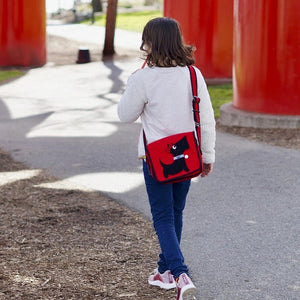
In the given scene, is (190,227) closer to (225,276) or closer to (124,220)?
(124,220)

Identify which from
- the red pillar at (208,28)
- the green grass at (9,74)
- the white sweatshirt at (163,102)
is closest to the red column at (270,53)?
the red pillar at (208,28)

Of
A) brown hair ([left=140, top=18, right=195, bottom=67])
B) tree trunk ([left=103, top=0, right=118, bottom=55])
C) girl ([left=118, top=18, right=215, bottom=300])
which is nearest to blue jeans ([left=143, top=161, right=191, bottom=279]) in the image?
girl ([left=118, top=18, right=215, bottom=300])

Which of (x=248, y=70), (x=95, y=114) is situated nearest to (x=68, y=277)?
(x=248, y=70)

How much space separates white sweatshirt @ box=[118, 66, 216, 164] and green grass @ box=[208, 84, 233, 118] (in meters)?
8.60

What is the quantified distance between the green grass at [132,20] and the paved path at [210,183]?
24181 millimetres

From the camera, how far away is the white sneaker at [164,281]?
4670 mm

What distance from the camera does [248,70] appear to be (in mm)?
11266

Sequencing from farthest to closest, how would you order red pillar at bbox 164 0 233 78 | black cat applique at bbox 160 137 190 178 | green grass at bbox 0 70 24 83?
1. green grass at bbox 0 70 24 83
2. red pillar at bbox 164 0 233 78
3. black cat applique at bbox 160 137 190 178

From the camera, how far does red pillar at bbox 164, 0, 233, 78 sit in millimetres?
17625

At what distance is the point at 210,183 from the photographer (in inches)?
303

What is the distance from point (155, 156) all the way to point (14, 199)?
3342mm

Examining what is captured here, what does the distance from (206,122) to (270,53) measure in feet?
22.6

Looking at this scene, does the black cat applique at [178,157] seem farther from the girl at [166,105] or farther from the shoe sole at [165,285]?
the shoe sole at [165,285]

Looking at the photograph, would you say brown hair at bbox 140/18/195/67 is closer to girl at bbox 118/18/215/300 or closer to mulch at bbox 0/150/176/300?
girl at bbox 118/18/215/300
